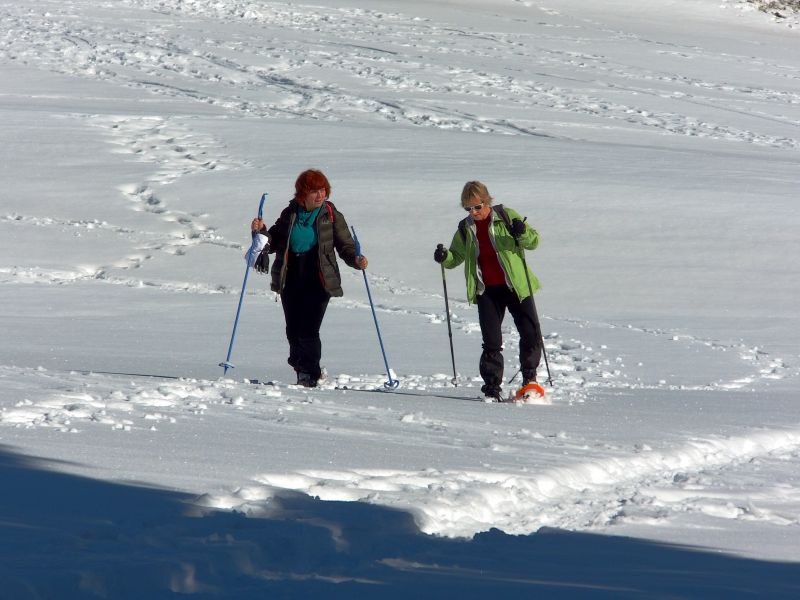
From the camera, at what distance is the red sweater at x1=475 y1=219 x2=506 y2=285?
6645mm

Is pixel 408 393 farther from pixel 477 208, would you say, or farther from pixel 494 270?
pixel 477 208

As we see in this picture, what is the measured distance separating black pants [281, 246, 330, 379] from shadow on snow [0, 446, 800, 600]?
10.7 feet

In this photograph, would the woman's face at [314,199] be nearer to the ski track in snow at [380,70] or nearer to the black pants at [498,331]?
the black pants at [498,331]

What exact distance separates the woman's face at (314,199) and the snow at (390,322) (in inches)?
46.5

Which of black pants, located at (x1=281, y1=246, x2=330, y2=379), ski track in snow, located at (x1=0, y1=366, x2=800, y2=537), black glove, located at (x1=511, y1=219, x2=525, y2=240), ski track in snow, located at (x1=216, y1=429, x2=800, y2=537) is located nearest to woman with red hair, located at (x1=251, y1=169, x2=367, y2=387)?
black pants, located at (x1=281, y1=246, x2=330, y2=379)

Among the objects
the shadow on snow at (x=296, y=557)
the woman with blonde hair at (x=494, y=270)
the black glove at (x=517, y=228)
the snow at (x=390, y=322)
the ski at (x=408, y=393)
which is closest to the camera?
the shadow on snow at (x=296, y=557)

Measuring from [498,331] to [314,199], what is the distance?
4.80 feet

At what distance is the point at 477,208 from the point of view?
654 centimetres

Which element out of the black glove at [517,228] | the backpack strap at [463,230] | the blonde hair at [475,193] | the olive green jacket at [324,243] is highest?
the blonde hair at [475,193]

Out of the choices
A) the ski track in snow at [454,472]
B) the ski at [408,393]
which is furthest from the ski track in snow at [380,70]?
the ski track in snow at [454,472]

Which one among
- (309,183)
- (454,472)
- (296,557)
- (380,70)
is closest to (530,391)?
(309,183)

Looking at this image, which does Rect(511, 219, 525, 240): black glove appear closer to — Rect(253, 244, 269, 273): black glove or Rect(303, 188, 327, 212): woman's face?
Rect(303, 188, 327, 212): woman's face

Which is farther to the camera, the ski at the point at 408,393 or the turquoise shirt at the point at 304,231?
the ski at the point at 408,393

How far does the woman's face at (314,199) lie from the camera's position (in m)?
6.58
